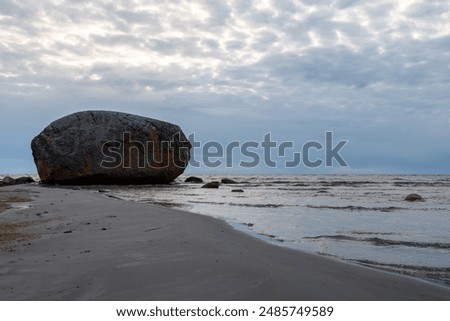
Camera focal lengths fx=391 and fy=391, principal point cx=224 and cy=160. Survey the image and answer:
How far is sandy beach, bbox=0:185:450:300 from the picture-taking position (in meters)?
3.36

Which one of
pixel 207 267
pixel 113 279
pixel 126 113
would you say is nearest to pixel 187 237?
pixel 207 267

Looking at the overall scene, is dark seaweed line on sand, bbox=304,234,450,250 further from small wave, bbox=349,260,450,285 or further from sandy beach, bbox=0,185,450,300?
sandy beach, bbox=0,185,450,300

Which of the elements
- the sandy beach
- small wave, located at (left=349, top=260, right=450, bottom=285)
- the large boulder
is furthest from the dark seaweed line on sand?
the large boulder

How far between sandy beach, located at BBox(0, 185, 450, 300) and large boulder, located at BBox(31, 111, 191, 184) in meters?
27.9

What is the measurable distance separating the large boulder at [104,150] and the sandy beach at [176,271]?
91.6ft

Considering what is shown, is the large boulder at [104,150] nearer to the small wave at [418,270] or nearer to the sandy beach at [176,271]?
the sandy beach at [176,271]

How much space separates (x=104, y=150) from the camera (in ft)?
110

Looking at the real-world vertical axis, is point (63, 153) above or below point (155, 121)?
below

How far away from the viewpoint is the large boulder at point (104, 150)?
109 feet

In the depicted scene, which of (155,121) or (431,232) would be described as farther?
(155,121)

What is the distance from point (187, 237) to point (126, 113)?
32.3m

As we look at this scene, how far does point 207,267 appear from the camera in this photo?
411 centimetres

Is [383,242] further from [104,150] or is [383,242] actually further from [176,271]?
[104,150]
